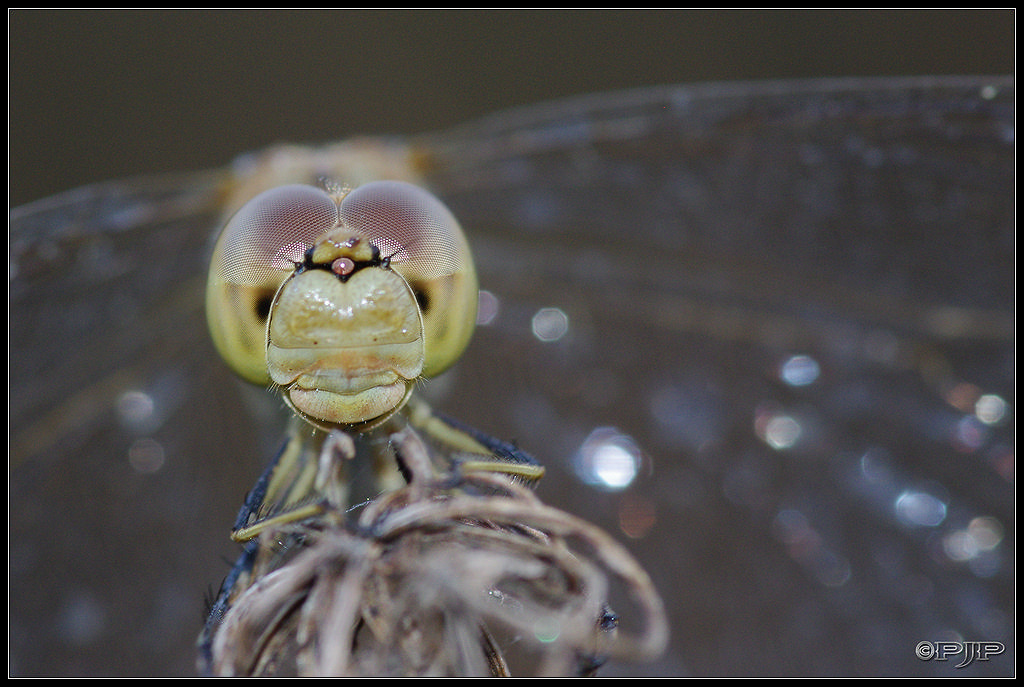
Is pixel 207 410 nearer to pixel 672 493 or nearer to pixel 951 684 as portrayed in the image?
pixel 672 493

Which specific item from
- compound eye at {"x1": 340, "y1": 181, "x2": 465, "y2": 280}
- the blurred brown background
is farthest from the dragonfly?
the blurred brown background

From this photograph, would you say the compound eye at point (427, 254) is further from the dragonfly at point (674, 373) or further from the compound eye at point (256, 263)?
the dragonfly at point (674, 373)

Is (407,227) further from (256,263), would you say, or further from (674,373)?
(674,373)

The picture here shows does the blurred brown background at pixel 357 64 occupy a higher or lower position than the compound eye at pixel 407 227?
higher

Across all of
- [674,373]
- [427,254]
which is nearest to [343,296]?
[427,254]

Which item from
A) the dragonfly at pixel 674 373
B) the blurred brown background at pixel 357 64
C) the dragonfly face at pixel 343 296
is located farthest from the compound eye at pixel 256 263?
the blurred brown background at pixel 357 64

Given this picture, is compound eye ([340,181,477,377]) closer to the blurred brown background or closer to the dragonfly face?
the dragonfly face

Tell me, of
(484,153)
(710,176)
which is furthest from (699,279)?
(484,153)
